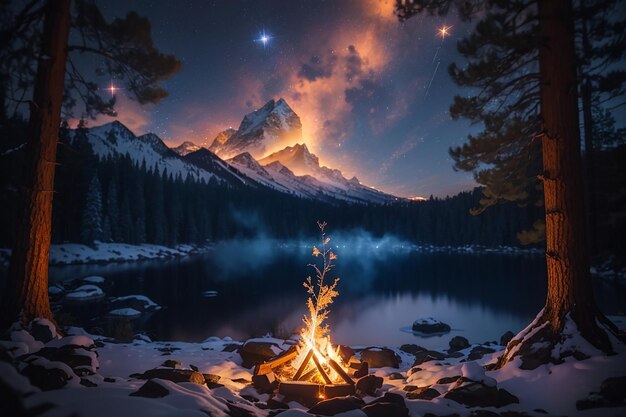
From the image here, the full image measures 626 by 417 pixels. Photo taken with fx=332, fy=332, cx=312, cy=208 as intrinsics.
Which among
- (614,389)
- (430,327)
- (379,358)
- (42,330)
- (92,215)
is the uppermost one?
(92,215)

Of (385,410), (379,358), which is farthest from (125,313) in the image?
(385,410)

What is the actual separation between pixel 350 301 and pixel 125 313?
65.6 ft

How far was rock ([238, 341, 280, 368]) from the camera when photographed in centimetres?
820

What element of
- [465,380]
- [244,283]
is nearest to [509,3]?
[465,380]

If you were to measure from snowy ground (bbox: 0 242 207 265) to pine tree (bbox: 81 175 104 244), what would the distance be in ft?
5.45

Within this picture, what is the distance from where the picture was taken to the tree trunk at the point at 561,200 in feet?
20.6

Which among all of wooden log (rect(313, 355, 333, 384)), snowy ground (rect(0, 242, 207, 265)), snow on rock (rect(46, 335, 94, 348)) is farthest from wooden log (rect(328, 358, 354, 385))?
snowy ground (rect(0, 242, 207, 265))

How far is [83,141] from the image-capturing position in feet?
179

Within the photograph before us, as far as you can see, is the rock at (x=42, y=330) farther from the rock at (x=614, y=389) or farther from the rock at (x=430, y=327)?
the rock at (x=430, y=327)

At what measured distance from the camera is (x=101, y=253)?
55594 millimetres

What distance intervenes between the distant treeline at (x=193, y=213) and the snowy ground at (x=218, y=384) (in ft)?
12.7

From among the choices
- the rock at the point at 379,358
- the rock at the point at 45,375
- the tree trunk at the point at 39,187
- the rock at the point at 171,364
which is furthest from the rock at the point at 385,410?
the tree trunk at the point at 39,187

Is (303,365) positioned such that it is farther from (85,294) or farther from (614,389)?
(85,294)

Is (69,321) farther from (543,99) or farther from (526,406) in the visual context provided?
(543,99)
